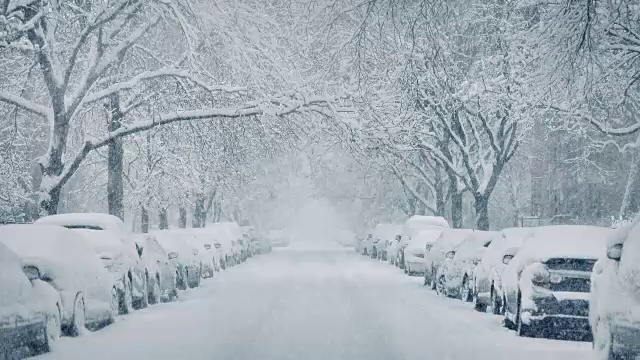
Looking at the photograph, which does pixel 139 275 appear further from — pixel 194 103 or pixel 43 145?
pixel 43 145

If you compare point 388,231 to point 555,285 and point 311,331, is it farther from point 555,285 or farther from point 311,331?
point 555,285

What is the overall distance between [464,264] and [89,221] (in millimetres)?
8089

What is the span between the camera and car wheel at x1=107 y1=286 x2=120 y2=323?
14.9 metres

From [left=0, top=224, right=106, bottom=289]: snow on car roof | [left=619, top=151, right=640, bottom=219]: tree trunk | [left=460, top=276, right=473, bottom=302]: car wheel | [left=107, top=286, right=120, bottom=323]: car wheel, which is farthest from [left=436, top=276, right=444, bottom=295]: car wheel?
[left=619, top=151, right=640, bottom=219]: tree trunk

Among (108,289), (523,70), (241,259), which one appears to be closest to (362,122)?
(523,70)

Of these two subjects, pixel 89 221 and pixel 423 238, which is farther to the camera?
pixel 423 238

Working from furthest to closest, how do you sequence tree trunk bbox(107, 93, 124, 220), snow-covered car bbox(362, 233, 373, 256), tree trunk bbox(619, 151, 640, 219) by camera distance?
1. snow-covered car bbox(362, 233, 373, 256)
2. tree trunk bbox(619, 151, 640, 219)
3. tree trunk bbox(107, 93, 124, 220)

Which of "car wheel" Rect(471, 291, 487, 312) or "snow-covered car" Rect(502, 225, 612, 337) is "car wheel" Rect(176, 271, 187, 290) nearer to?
"car wheel" Rect(471, 291, 487, 312)

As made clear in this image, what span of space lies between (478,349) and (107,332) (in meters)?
5.70

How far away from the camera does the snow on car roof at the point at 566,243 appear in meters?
13.4

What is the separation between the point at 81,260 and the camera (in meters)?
13.8

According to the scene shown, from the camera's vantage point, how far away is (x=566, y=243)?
45.2 feet

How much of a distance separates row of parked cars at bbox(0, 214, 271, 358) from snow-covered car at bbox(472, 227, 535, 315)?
6595 millimetres

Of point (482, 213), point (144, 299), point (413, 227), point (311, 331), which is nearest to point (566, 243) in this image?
point (311, 331)
